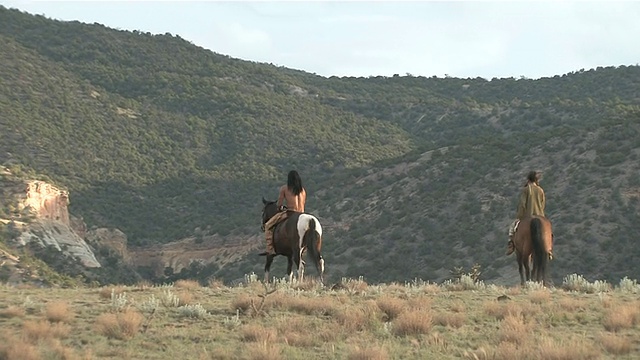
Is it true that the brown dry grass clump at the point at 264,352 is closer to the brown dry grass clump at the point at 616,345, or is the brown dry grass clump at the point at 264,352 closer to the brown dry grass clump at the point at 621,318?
the brown dry grass clump at the point at 616,345

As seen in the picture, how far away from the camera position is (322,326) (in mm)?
13055

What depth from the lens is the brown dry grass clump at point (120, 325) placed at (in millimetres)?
12398

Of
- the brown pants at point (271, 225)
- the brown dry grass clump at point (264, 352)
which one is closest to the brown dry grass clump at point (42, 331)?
the brown dry grass clump at point (264, 352)

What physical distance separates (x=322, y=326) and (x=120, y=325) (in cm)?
292

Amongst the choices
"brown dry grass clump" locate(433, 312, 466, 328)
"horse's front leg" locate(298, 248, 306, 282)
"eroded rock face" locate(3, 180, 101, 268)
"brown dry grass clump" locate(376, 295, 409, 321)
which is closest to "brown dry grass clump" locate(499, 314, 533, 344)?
"brown dry grass clump" locate(433, 312, 466, 328)

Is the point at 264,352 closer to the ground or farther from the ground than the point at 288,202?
closer to the ground

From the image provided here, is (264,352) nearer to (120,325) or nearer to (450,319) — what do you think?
(120,325)

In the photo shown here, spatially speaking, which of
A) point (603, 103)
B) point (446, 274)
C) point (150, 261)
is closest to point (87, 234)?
point (150, 261)

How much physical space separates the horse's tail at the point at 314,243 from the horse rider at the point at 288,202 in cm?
96

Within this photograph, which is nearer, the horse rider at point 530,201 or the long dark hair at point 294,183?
the long dark hair at point 294,183

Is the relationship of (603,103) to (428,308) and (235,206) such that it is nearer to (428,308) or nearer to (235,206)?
(235,206)

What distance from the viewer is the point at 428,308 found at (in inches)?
570

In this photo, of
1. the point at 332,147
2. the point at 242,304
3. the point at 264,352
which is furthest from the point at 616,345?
the point at 332,147

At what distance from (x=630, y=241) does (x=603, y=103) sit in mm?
43929
